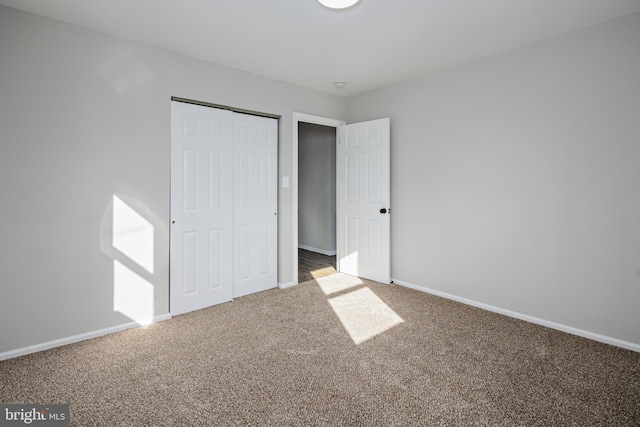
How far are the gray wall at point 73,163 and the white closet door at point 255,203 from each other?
75cm

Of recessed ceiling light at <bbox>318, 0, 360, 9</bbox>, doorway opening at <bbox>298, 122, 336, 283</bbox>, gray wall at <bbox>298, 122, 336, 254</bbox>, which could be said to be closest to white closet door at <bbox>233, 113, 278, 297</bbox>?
doorway opening at <bbox>298, 122, 336, 283</bbox>

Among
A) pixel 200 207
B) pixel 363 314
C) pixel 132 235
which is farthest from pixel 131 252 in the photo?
pixel 363 314

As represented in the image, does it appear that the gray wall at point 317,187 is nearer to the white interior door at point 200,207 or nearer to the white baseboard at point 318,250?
the white baseboard at point 318,250

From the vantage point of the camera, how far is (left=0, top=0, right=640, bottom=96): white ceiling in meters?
2.32

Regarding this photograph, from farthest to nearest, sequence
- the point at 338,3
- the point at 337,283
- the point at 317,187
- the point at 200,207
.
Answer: the point at 317,187 → the point at 337,283 → the point at 200,207 → the point at 338,3

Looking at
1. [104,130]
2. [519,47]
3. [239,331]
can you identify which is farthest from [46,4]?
[519,47]

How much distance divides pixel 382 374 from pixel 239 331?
4.17ft

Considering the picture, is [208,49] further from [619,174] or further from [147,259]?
[619,174]

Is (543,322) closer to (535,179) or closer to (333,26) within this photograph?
(535,179)

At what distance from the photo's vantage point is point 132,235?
2.85 meters

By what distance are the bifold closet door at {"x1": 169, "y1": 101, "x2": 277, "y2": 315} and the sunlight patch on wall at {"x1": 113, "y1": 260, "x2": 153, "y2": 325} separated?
0.74 ft

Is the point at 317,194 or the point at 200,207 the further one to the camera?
the point at 317,194

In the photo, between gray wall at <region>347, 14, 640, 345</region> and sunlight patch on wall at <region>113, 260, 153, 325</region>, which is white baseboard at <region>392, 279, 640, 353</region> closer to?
gray wall at <region>347, 14, 640, 345</region>

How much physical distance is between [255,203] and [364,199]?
1.40 metres
